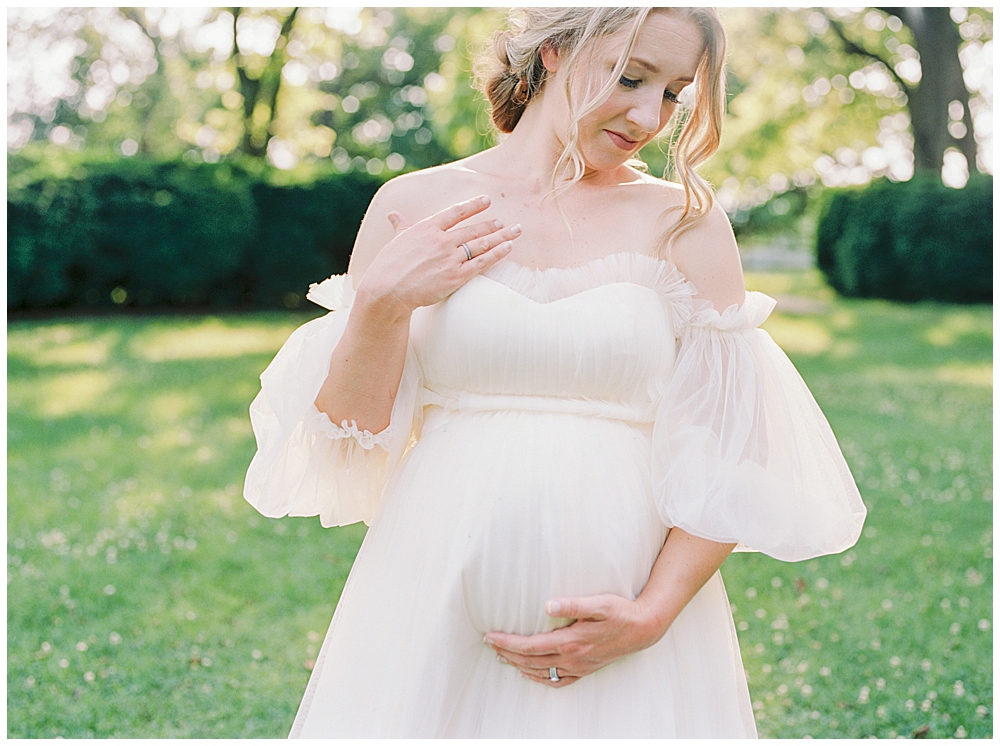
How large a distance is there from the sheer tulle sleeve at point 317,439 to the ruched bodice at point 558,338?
15 centimetres

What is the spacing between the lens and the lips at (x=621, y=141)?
198cm

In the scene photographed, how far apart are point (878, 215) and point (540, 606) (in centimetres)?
1768

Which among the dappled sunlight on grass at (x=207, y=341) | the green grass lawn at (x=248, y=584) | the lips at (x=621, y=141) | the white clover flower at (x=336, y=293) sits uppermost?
the lips at (x=621, y=141)

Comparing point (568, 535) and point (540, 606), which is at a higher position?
point (568, 535)

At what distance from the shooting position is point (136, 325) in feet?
45.4

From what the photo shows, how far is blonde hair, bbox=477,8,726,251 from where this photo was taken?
1.90 metres

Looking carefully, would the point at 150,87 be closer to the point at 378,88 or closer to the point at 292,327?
the point at 378,88

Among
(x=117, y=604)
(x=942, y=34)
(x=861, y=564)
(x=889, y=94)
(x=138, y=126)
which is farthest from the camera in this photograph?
(x=138, y=126)

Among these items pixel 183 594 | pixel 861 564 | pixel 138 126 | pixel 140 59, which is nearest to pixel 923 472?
pixel 861 564

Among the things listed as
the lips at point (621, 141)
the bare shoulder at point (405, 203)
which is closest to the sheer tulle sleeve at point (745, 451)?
the lips at point (621, 141)

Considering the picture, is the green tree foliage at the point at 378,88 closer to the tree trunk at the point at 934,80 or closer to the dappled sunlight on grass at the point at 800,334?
the tree trunk at the point at 934,80

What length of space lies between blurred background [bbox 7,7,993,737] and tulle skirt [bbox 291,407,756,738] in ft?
2.67

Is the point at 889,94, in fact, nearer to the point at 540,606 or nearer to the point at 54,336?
the point at 54,336

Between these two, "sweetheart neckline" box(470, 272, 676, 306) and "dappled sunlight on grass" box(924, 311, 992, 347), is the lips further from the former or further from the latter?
"dappled sunlight on grass" box(924, 311, 992, 347)
